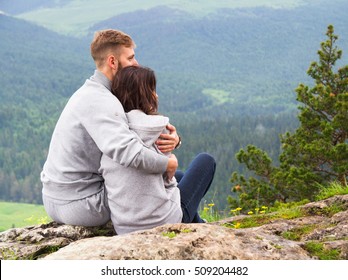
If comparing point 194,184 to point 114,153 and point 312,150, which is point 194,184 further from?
point 312,150

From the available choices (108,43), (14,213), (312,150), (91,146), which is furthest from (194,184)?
(14,213)

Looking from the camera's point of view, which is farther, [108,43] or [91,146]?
[108,43]

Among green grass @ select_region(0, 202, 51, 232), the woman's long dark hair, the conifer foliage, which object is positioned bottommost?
green grass @ select_region(0, 202, 51, 232)

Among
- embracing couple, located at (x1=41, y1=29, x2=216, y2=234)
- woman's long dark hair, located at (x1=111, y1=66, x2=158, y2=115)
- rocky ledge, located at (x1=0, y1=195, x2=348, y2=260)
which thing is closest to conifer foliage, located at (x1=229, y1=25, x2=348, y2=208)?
rocky ledge, located at (x1=0, y1=195, x2=348, y2=260)

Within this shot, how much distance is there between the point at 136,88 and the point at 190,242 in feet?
5.67

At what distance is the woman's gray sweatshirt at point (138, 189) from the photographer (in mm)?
5699

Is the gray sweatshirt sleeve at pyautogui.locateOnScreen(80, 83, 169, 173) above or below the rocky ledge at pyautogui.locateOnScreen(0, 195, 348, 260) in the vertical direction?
above

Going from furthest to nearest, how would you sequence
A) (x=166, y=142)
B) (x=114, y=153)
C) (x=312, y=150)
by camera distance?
(x=312, y=150)
(x=166, y=142)
(x=114, y=153)

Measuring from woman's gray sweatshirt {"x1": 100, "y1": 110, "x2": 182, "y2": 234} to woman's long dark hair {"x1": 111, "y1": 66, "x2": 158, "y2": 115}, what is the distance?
9 centimetres

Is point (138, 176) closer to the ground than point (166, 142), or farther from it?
closer to the ground

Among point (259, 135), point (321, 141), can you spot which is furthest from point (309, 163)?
point (259, 135)

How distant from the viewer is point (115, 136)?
5465 mm

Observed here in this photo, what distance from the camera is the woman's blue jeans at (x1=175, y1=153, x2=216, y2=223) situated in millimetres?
6645

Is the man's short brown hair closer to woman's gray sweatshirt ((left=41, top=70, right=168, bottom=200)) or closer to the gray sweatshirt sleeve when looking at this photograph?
woman's gray sweatshirt ((left=41, top=70, right=168, bottom=200))
